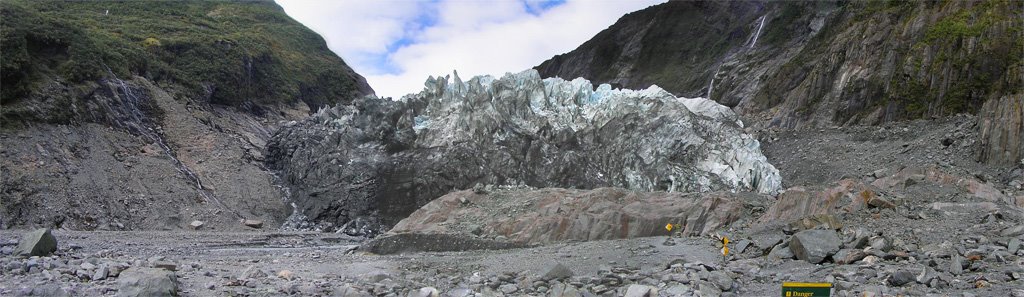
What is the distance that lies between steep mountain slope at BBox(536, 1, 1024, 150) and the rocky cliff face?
53 millimetres

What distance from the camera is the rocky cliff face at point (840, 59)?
3073 centimetres

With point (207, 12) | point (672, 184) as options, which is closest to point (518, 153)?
point (672, 184)

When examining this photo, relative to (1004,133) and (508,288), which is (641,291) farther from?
(1004,133)

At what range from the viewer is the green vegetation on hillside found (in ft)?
109

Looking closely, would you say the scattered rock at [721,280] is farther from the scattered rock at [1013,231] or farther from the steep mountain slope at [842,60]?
the steep mountain slope at [842,60]

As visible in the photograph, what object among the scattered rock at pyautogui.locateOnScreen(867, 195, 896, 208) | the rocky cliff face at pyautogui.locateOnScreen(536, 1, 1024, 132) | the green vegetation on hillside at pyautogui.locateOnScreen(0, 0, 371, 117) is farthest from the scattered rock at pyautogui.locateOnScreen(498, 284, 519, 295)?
the green vegetation on hillside at pyautogui.locateOnScreen(0, 0, 371, 117)

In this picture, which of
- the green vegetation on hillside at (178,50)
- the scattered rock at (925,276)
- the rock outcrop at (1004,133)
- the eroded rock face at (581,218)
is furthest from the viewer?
the green vegetation on hillside at (178,50)

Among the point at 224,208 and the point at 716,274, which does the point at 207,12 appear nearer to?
the point at 224,208

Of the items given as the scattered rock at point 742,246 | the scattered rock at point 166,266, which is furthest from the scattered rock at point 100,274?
the scattered rock at point 742,246

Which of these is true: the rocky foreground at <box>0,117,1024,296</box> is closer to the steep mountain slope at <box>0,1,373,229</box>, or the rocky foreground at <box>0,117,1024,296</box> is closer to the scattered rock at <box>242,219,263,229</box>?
the steep mountain slope at <box>0,1,373,229</box>

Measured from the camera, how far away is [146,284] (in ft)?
34.8

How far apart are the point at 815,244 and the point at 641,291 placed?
3.79 m

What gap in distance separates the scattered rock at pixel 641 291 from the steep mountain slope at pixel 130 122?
2429cm

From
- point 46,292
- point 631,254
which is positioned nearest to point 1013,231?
point 631,254
